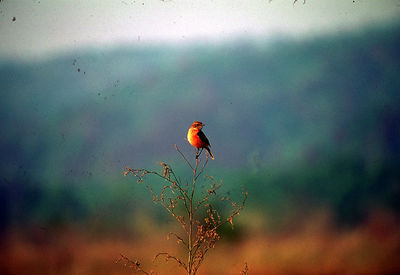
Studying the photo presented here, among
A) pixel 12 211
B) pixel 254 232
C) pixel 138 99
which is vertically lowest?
pixel 254 232

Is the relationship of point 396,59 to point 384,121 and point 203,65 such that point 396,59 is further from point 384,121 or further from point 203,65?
point 203,65

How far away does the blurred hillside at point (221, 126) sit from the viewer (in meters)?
2.63

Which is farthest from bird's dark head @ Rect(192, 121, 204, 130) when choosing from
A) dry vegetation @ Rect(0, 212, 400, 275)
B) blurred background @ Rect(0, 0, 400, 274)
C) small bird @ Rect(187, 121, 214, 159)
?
dry vegetation @ Rect(0, 212, 400, 275)

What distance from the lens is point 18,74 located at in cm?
276

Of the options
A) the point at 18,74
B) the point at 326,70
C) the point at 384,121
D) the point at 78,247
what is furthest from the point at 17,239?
the point at 384,121

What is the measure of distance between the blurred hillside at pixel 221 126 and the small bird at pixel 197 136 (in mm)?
217

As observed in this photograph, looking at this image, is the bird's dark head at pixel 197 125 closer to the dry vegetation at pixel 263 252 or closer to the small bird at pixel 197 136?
the small bird at pixel 197 136

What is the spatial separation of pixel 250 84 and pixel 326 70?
1.58 ft

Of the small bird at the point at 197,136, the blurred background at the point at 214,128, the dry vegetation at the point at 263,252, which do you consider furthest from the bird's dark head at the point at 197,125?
the dry vegetation at the point at 263,252

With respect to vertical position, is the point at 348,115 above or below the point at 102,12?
below

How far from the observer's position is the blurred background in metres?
2.60

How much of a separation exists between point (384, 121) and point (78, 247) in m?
2.02

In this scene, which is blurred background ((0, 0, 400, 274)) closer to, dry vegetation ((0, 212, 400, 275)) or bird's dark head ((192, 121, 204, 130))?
dry vegetation ((0, 212, 400, 275))

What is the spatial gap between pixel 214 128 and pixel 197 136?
293 mm
